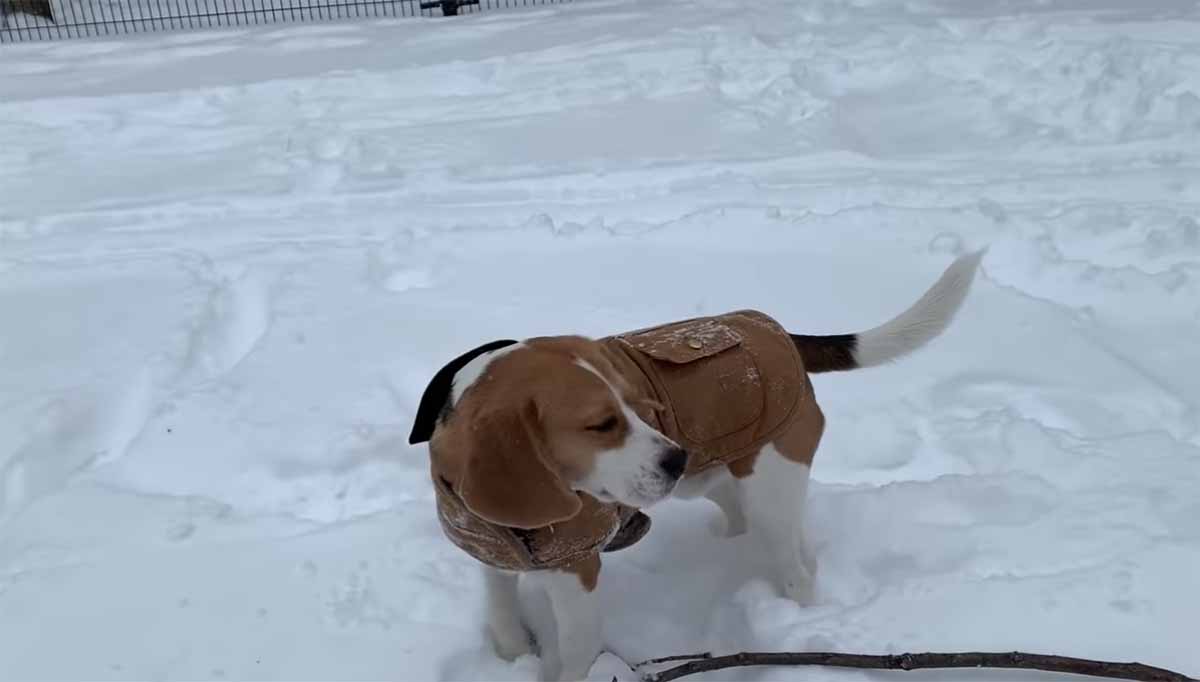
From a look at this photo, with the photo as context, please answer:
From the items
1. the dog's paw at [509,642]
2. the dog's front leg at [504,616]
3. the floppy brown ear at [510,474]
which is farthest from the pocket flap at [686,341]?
the dog's paw at [509,642]

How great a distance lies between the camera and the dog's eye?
6.17ft

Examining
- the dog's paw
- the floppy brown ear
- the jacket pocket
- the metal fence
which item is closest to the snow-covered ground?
the dog's paw

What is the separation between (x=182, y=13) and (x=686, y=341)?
8.06m

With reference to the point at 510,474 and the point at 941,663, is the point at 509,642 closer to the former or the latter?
the point at 510,474

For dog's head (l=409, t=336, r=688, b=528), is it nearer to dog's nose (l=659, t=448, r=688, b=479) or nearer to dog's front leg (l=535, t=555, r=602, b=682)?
dog's nose (l=659, t=448, r=688, b=479)

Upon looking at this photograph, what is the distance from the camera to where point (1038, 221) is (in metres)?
Result: 4.05

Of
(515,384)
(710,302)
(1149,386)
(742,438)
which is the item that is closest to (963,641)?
(742,438)

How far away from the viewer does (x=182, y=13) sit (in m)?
8.66

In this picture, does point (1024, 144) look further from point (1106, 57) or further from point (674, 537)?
point (674, 537)

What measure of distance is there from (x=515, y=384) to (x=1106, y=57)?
5099 millimetres

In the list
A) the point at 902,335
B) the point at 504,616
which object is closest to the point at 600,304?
the point at 902,335

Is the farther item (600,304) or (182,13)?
(182,13)

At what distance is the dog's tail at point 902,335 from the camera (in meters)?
2.39

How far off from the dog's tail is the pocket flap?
0.95 ft
